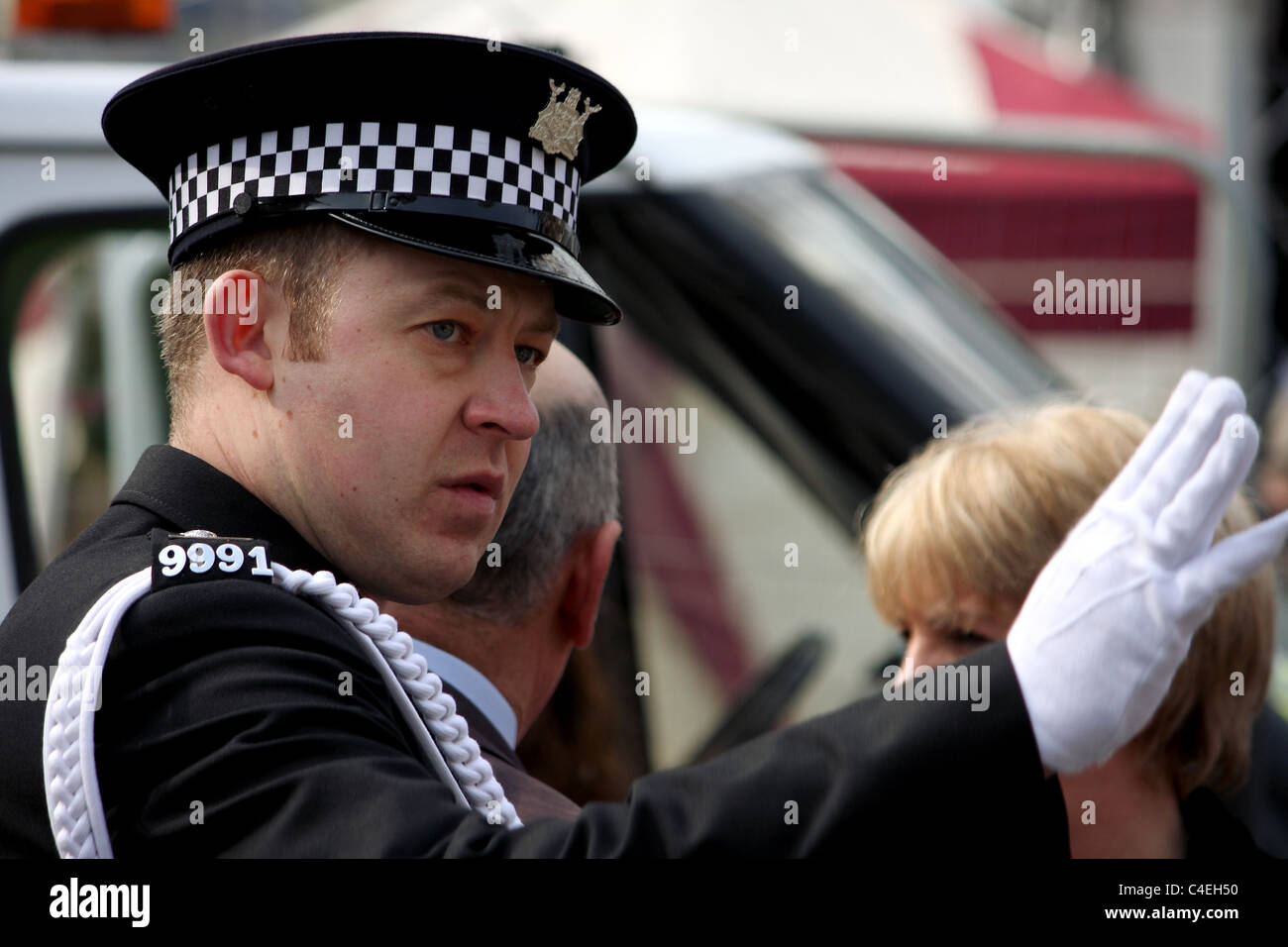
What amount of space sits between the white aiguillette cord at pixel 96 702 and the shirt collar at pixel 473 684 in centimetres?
40

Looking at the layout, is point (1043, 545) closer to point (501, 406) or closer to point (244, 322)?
point (501, 406)

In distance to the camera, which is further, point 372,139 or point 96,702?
point 372,139

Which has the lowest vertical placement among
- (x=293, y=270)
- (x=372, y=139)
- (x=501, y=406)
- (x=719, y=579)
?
(x=719, y=579)

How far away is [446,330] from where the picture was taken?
1.25 metres

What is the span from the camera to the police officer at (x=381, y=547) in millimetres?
1012

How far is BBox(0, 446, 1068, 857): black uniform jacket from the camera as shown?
995 mm

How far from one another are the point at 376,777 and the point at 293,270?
44 centimetres

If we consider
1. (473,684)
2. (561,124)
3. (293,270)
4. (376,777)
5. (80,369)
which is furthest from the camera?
(80,369)

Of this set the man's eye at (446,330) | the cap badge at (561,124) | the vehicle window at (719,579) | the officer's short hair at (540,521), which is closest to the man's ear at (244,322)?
the man's eye at (446,330)

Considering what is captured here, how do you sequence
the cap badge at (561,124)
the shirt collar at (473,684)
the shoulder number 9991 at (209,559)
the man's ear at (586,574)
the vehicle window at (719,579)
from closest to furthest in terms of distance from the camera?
the shoulder number 9991 at (209,559)
the cap badge at (561,124)
the shirt collar at (473,684)
the man's ear at (586,574)
the vehicle window at (719,579)

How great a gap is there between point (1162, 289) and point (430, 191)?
5346 mm

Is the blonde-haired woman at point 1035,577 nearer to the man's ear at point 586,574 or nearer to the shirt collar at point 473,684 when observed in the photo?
the man's ear at point 586,574

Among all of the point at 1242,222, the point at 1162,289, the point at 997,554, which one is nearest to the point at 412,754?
the point at 997,554

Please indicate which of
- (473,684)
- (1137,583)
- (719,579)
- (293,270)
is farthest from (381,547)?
(719,579)
